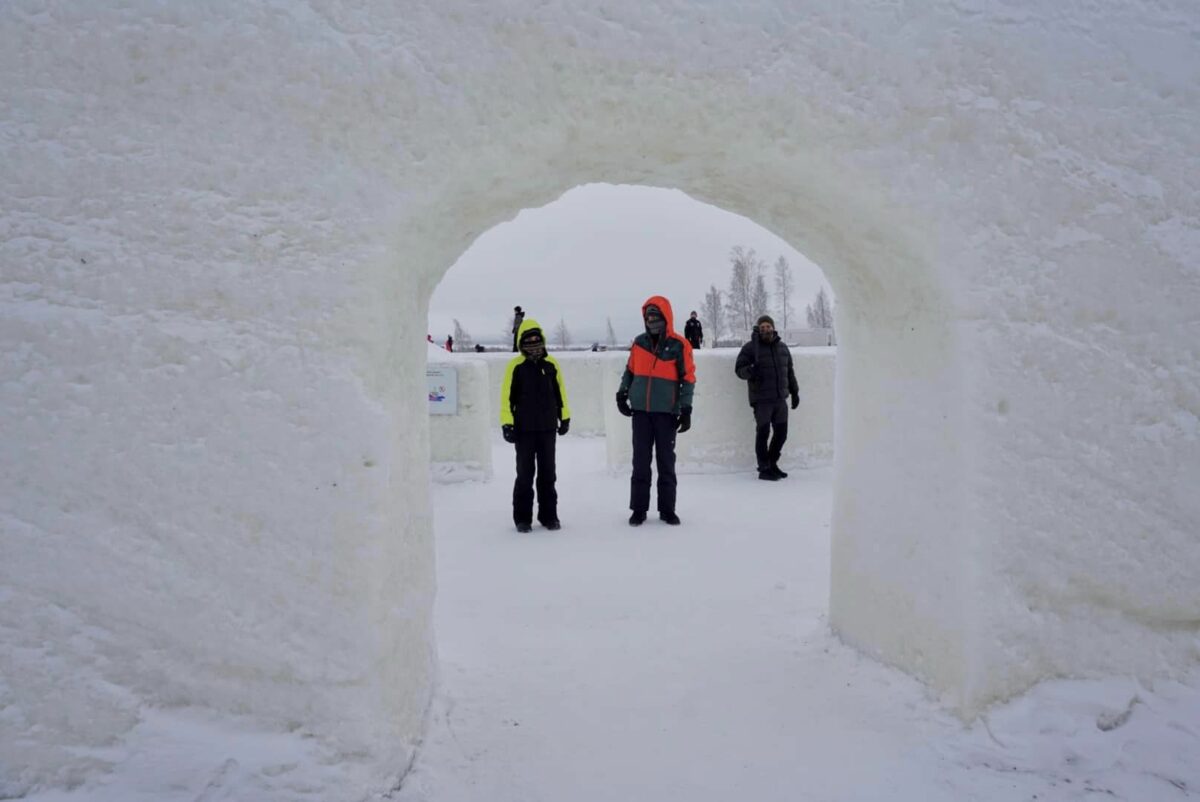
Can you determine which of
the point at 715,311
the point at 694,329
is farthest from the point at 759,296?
the point at 694,329

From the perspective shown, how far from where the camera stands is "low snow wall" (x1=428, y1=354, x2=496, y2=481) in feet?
23.1

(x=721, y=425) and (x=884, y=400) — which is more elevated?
(x=884, y=400)

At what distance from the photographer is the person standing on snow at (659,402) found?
5344 mm

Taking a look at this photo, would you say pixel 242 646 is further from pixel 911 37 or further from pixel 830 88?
pixel 911 37

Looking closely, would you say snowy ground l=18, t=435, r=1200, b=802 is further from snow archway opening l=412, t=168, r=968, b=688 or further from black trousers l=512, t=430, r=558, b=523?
black trousers l=512, t=430, r=558, b=523

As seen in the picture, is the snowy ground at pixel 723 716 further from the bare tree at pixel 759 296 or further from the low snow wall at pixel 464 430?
the bare tree at pixel 759 296

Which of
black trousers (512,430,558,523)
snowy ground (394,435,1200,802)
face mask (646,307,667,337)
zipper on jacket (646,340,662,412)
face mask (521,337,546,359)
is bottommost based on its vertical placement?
snowy ground (394,435,1200,802)

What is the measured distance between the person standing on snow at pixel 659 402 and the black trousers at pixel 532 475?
666mm

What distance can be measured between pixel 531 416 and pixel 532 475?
49 centimetres

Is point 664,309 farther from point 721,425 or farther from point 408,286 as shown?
point 408,286

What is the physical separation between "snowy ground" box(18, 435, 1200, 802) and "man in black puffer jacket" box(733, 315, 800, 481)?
135 inches

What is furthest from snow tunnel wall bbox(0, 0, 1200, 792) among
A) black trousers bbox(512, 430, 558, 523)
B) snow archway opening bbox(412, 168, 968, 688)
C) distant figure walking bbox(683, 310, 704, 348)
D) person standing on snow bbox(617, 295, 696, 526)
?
distant figure walking bbox(683, 310, 704, 348)

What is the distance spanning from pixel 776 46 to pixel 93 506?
91.4 inches

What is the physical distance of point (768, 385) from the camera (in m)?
6.81
